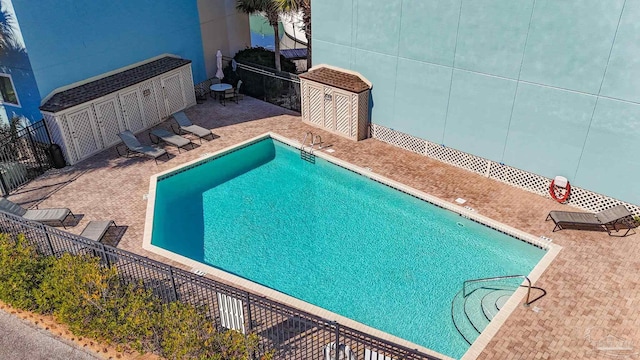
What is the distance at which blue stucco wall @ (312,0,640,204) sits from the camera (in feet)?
48.9

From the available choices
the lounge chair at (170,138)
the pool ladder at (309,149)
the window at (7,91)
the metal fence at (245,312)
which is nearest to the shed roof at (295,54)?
the pool ladder at (309,149)

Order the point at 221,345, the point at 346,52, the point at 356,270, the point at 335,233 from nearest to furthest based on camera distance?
1. the point at 221,345
2. the point at 356,270
3. the point at 335,233
4. the point at 346,52

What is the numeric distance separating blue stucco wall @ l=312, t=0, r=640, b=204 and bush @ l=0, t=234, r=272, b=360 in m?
12.5

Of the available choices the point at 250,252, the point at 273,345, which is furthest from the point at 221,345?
the point at 250,252

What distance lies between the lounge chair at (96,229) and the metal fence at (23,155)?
5.17m

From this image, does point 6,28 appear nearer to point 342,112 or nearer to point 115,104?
point 115,104

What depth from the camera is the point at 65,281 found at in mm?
11727

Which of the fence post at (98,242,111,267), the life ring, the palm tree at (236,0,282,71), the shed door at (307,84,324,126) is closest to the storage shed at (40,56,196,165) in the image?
the palm tree at (236,0,282,71)

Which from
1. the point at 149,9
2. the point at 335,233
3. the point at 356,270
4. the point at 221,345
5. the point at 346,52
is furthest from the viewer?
the point at 149,9

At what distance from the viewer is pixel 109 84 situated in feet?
71.1

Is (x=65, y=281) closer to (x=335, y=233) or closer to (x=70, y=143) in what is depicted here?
(x=335, y=233)

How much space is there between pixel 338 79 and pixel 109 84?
1046cm

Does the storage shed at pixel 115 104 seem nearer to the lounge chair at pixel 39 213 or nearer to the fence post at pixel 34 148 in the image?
the fence post at pixel 34 148

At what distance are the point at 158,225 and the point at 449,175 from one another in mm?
11453
